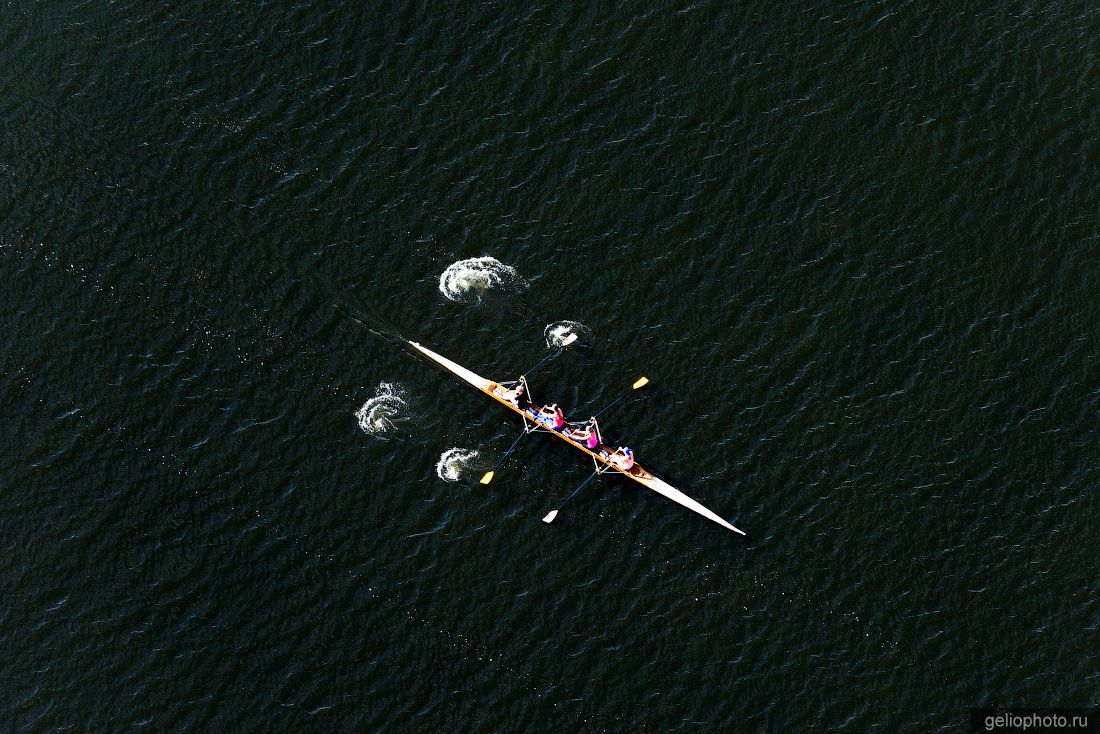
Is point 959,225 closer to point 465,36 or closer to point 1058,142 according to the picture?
point 1058,142

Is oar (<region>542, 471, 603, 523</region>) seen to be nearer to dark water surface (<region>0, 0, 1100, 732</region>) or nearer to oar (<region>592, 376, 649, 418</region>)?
dark water surface (<region>0, 0, 1100, 732</region>)

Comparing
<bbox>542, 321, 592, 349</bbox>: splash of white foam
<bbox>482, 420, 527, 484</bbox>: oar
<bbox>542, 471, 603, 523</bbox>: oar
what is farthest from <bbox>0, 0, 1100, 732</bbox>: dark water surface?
<bbox>542, 471, 603, 523</bbox>: oar

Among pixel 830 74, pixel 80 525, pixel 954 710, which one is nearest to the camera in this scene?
pixel 954 710

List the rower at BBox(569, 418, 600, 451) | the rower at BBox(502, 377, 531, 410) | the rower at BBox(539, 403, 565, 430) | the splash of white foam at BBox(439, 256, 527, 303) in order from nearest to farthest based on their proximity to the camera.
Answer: the rower at BBox(569, 418, 600, 451) < the rower at BBox(539, 403, 565, 430) < the rower at BBox(502, 377, 531, 410) < the splash of white foam at BBox(439, 256, 527, 303)

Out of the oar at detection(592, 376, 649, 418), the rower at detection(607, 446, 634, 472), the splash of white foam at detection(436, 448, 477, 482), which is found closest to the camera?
the rower at detection(607, 446, 634, 472)

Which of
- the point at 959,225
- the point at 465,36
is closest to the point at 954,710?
the point at 959,225

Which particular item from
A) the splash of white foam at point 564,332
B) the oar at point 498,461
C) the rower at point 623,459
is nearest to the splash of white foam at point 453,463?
the oar at point 498,461

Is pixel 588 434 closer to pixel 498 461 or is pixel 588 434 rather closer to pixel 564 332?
pixel 498 461
